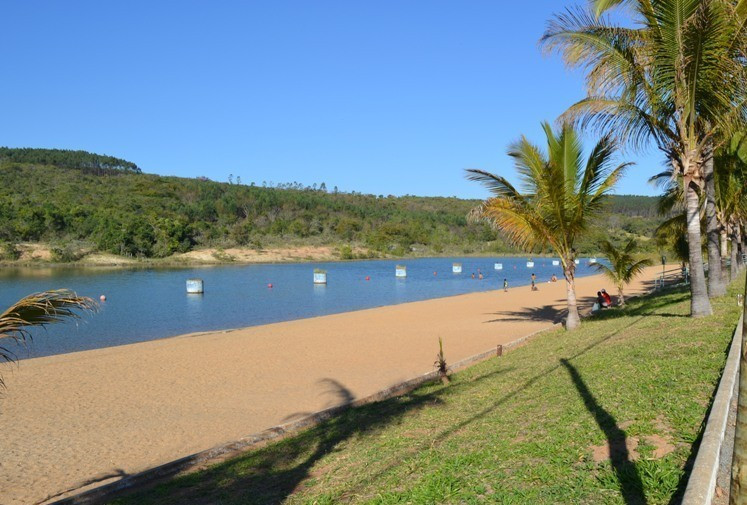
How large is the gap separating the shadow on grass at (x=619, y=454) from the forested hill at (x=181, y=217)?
2432 inches

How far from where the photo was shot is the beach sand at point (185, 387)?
25.4 ft

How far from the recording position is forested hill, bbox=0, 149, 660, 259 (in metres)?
73.8

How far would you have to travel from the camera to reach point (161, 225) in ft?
263

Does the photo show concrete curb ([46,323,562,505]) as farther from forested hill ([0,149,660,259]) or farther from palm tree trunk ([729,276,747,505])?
forested hill ([0,149,660,259])

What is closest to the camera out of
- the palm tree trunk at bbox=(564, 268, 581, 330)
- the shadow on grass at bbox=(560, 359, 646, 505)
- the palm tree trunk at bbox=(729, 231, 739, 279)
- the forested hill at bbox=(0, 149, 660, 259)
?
the shadow on grass at bbox=(560, 359, 646, 505)

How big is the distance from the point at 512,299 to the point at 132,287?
2749 cm

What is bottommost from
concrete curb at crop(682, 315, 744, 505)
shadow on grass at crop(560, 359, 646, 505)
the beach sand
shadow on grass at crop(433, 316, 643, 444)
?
the beach sand

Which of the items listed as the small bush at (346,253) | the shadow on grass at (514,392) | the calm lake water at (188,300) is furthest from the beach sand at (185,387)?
the small bush at (346,253)

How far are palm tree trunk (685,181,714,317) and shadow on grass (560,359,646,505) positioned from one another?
4.75 meters

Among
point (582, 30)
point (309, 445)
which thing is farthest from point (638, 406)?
point (582, 30)

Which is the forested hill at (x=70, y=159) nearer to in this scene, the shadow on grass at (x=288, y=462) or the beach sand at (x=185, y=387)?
the beach sand at (x=185, y=387)

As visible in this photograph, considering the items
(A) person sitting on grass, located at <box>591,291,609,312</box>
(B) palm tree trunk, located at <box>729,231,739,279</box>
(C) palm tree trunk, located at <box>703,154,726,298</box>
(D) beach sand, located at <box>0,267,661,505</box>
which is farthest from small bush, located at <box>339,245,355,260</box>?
(C) palm tree trunk, located at <box>703,154,726,298</box>

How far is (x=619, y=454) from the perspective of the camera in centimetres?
396

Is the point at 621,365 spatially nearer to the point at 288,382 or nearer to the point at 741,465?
the point at 741,465
